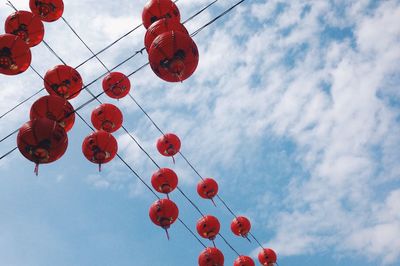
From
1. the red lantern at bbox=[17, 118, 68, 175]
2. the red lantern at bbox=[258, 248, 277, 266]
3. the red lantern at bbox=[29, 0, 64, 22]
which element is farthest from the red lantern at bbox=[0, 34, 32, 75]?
the red lantern at bbox=[258, 248, 277, 266]

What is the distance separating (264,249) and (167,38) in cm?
998

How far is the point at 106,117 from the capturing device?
376 inches

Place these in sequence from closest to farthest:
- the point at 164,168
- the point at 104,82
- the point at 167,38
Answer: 1. the point at 167,38
2. the point at 104,82
3. the point at 164,168

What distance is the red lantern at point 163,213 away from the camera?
10305mm

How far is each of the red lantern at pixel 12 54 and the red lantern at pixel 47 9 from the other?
1.69 meters

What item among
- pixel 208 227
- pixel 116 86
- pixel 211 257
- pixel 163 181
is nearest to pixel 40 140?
pixel 116 86

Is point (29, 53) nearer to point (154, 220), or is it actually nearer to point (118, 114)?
point (118, 114)

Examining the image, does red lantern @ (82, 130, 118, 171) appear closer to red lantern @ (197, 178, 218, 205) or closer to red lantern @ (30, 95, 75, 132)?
red lantern @ (30, 95, 75, 132)

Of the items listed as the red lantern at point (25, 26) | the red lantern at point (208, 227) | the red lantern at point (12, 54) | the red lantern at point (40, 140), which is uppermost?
the red lantern at point (25, 26)

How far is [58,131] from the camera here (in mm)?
6422

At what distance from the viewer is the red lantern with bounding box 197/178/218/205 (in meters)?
12.9

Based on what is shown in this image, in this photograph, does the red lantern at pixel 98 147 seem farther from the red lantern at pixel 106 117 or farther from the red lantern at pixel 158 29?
the red lantern at pixel 158 29

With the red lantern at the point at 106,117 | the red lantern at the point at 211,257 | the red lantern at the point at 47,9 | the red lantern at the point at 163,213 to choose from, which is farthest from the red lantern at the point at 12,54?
the red lantern at the point at 211,257

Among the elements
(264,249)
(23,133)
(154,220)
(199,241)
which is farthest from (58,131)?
(264,249)
